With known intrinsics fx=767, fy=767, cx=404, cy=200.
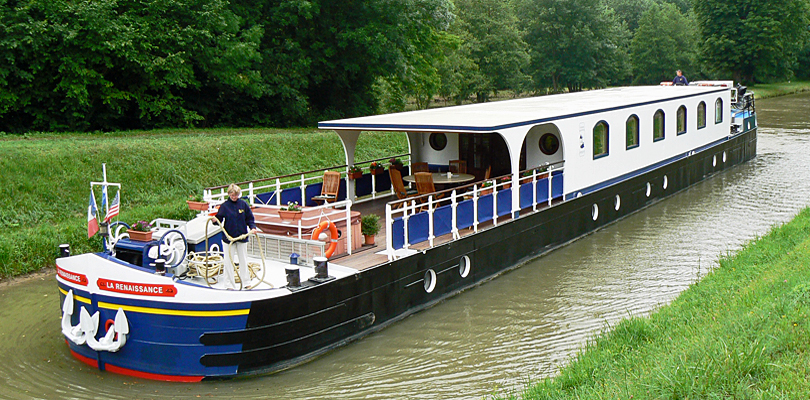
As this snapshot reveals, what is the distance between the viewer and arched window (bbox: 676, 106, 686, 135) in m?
21.8

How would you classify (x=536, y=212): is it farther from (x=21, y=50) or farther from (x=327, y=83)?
(x=327, y=83)

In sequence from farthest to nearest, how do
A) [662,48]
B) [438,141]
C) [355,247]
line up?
1. [662,48]
2. [438,141]
3. [355,247]

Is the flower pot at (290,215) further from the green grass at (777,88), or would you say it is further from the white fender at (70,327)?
the green grass at (777,88)

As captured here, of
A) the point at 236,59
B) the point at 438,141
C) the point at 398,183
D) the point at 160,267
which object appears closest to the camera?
the point at 160,267

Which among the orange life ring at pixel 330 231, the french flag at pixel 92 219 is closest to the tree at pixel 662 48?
the orange life ring at pixel 330 231

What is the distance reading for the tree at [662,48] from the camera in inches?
2832

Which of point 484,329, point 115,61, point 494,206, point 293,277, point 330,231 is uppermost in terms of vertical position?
point 115,61

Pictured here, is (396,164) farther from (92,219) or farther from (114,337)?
(114,337)

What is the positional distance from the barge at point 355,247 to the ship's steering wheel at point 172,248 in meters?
0.02

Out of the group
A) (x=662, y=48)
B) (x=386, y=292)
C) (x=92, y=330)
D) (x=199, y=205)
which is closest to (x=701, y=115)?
(x=386, y=292)

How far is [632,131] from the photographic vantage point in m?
18.9

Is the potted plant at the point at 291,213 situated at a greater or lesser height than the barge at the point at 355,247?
greater

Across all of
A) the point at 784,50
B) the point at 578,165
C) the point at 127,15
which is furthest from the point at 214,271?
the point at 784,50

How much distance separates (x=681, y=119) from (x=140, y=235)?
16.5 m
